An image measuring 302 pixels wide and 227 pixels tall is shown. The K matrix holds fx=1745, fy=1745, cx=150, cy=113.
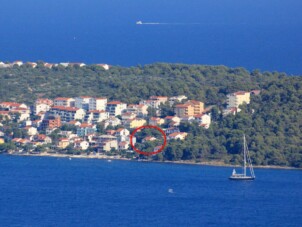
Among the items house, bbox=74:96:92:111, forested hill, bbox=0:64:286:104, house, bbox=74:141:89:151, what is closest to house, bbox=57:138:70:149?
house, bbox=74:141:89:151

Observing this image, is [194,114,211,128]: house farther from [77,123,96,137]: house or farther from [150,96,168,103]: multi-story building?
[77,123,96,137]: house

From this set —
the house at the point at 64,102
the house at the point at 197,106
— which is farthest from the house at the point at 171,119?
the house at the point at 64,102

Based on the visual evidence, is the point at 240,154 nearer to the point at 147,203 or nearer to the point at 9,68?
the point at 147,203

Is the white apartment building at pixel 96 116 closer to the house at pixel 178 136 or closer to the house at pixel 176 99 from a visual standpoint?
the house at pixel 176 99

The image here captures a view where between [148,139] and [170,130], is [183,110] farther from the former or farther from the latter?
[148,139]

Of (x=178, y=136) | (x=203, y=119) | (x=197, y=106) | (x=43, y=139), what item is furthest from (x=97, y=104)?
(x=178, y=136)

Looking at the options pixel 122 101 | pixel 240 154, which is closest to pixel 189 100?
pixel 122 101

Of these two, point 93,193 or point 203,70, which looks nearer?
point 93,193
